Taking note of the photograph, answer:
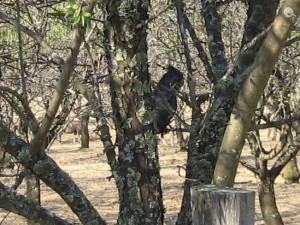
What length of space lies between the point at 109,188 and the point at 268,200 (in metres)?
10.7

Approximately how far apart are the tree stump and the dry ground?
848cm

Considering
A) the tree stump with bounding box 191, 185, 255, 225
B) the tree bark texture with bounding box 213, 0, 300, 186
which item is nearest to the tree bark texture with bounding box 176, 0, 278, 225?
the tree bark texture with bounding box 213, 0, 300, 186

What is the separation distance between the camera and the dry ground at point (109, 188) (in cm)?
1655

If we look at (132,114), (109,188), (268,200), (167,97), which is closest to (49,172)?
(132,114)

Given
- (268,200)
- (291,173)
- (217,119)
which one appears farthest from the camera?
(291,173)

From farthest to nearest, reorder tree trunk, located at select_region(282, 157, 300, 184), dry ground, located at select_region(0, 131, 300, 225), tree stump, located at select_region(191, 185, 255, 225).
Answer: tree trunk, located at select_region(282, 157, 300, 184) → dry ground, located at select_region(0, 131, 300, 225) → tree stump, located at select_region(191, 185, 255, 225)

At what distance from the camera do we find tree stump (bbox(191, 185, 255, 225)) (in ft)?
7.80

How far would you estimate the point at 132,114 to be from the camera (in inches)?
149

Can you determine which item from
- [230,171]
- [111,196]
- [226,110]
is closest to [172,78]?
→ [226,110]

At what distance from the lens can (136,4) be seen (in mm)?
3770

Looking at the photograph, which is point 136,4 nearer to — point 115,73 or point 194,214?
point 115,73

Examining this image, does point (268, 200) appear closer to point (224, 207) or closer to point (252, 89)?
point (252, 89)

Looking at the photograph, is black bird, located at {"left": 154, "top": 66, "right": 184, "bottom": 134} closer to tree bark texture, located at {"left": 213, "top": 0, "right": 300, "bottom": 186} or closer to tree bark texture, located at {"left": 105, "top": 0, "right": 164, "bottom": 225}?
tree bark texture, located at {"left": 105, "top": 0, "right": 164, "bottom": 225}

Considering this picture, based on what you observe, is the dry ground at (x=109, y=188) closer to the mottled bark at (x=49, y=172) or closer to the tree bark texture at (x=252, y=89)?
the mottled bark at (x=49, y=172)
